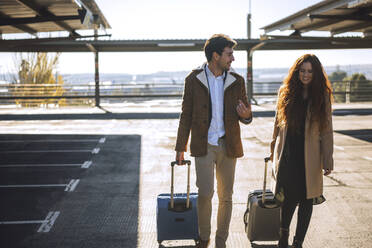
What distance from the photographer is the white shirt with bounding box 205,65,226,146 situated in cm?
364

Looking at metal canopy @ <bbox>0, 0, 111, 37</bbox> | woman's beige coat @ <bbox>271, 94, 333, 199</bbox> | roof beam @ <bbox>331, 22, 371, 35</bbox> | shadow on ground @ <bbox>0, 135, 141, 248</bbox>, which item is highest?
roof beam @ <bbox>331, 22, 371, 35</bbox>

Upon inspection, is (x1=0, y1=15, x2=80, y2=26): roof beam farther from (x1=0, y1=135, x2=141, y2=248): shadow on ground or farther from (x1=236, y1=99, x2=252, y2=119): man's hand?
(x1=236, y1=99, x2=252, y2=119): man's hand

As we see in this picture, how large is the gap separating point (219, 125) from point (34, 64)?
29864mm

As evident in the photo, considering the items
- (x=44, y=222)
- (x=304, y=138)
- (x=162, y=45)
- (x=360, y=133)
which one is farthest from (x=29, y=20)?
(x=304, y=138)

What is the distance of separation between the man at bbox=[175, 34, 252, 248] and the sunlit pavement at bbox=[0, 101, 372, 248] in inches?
27.9

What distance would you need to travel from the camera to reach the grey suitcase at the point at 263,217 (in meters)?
3.87

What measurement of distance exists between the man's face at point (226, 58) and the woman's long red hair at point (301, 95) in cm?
51

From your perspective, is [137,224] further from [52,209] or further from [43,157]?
[43,157]

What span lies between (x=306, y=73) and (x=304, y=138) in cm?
53

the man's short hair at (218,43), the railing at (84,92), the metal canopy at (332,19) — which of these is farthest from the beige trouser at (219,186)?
the railing at (84,92)

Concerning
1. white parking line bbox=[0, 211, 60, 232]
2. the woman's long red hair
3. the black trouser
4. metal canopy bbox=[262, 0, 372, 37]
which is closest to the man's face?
the woman's long red hair

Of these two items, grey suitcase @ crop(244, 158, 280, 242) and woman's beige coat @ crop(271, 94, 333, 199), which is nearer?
woman's beige coat @ crop(271, 94, 333, 199)

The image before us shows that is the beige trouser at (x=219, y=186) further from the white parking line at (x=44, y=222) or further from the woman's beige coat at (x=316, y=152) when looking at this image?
the white parking line at (x=44, y=222)

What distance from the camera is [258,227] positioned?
3.93m
